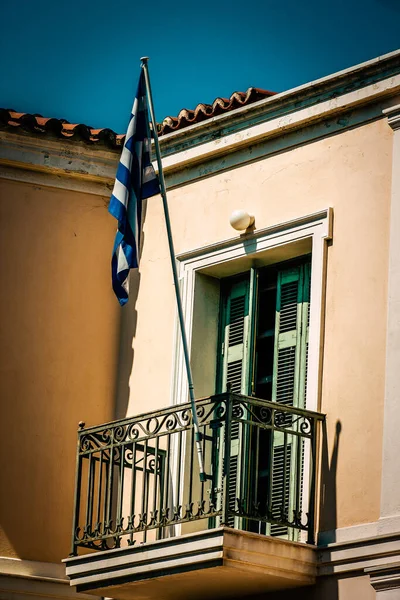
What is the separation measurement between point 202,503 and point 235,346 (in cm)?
201

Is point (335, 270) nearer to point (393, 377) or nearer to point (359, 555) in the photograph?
point (393, 377)

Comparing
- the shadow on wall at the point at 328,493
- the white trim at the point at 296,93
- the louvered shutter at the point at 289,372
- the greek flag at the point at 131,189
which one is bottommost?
the shadow on wall at the point at 328,493

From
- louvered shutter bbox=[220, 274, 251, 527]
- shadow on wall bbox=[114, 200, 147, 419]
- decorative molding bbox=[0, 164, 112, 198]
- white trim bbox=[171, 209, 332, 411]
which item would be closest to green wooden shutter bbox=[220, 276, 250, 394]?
louvered shutter bbox=[220, 274, 251, 527]

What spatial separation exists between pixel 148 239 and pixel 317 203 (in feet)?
6.57

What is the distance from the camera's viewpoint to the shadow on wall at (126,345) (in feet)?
47.4

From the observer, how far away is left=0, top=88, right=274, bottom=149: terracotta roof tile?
14359mm

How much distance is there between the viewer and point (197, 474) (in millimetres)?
13461

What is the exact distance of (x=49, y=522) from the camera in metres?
14.0

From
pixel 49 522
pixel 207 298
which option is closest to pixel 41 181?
pixel 207 298

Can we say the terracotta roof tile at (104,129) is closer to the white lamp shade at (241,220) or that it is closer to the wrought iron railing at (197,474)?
the white lamp shade at (241,220)

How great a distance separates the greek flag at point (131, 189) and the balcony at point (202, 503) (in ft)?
3.99

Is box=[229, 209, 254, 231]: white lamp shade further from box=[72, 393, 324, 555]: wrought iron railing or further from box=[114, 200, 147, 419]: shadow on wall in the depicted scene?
box=[72, 393, 324, 555]: wrought iron railing

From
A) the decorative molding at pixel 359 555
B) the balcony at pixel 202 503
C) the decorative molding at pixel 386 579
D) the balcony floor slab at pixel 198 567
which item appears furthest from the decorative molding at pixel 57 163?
the decorative molding at pixel 386 579

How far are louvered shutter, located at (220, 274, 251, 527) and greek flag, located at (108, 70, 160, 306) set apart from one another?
3.66 feet
